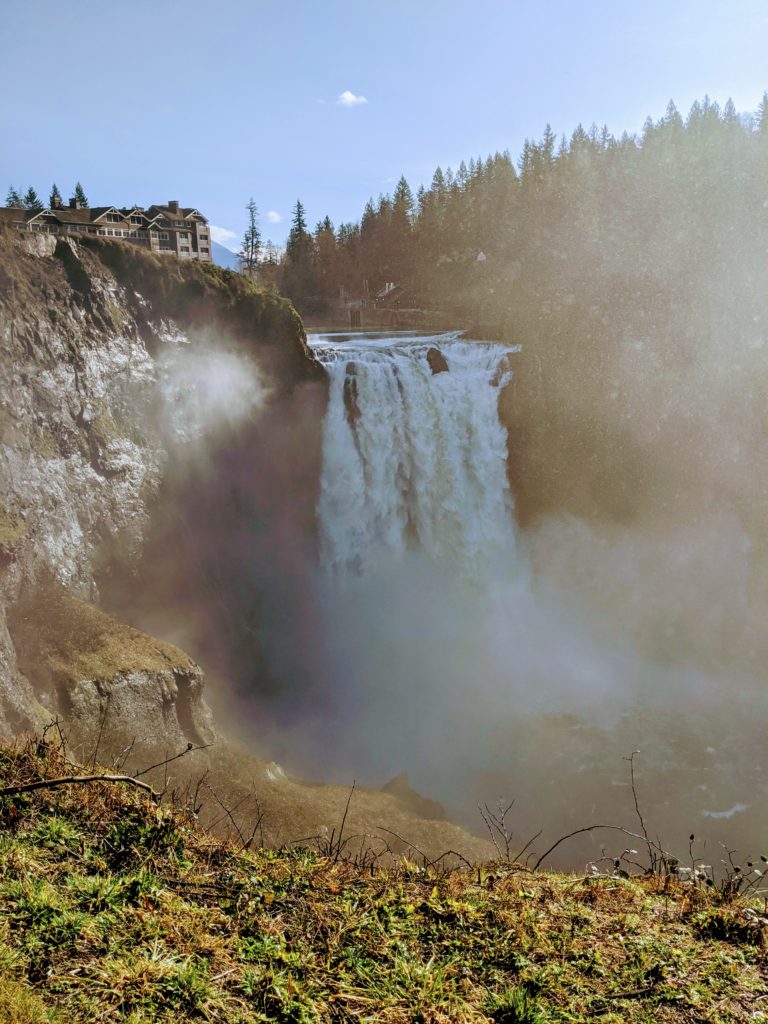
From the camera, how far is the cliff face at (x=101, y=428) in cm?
1197

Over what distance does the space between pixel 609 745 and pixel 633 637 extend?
263 inches

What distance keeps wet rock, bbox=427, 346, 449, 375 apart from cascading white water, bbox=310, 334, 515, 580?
0.21 meters

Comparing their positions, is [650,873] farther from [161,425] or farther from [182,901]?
[161,425]

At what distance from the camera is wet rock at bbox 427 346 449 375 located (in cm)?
2423

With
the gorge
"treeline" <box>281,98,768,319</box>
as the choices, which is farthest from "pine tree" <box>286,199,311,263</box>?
the gorge

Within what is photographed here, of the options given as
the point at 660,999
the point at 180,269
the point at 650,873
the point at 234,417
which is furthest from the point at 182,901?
the point at 180,269

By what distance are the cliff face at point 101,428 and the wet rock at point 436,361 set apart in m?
4.59

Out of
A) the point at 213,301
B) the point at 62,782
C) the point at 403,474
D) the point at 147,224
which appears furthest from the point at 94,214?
the point at 62,782

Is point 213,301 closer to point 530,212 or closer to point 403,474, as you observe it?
point 403,474

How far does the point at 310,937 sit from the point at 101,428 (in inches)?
613

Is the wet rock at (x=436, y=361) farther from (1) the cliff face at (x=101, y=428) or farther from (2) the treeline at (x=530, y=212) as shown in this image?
(2) the treeline at (x=530, y=212)

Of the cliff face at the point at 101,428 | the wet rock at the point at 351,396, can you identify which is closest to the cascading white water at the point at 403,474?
the wet rock at the point at 351,396

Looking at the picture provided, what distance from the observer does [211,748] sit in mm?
12281

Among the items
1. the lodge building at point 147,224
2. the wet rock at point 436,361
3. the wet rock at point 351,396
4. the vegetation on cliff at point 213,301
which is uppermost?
the lodge building at point 147,224
